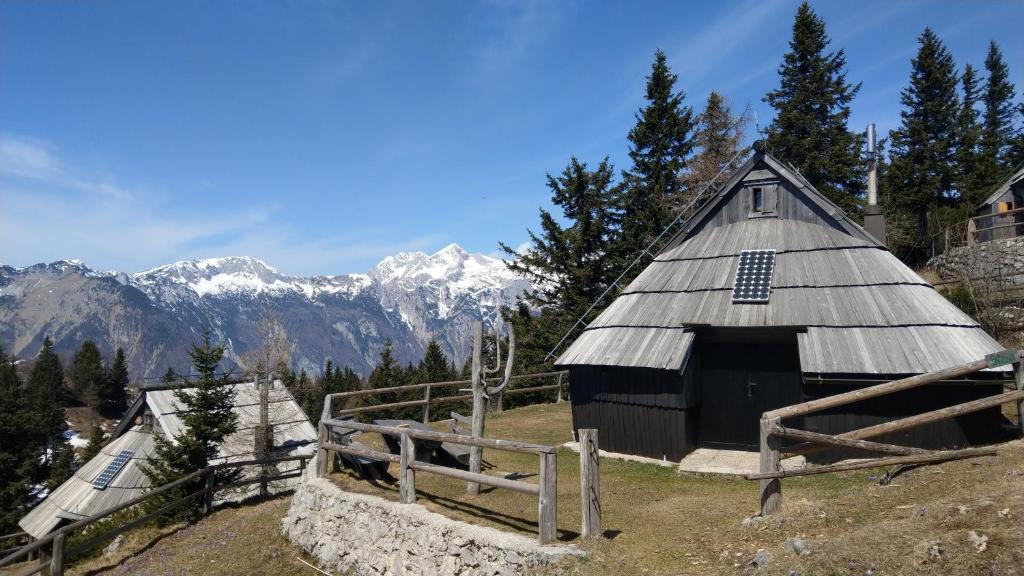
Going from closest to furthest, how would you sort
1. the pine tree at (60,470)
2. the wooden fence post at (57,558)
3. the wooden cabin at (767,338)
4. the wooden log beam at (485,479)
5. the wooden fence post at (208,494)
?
the wooden log beam at (485,479)
the wooden cabin at (767,338)
the wooden fence post at (57,558)
the wooden fence post at (208,494)
the pine tree at (60,470)

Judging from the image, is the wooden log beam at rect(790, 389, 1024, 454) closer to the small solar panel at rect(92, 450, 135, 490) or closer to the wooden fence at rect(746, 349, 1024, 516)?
the wooden fence at rect(746, 349, 1024, 516)

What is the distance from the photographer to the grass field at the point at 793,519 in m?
5.05

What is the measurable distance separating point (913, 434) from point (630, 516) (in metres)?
6.62

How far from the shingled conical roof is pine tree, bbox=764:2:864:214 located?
18559 mm

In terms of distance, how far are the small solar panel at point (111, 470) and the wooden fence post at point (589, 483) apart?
24.7m

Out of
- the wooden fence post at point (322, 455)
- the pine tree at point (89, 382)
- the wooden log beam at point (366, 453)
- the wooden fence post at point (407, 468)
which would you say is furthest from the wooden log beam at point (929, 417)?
the pine tree at point (89, 382)

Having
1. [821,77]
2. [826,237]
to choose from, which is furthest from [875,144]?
[821,77]

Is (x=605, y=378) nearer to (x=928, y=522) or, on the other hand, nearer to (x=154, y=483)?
(x=928, y=522)

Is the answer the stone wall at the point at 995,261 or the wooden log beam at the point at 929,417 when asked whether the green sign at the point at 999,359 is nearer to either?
the wooden log beam at the point at 929,417

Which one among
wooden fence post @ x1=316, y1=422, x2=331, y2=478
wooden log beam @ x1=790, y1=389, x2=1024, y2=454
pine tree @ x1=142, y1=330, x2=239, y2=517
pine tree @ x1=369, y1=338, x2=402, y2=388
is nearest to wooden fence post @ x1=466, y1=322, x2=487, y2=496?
wooden fence post @ x1=316, y1=422, x2=331, y2=478

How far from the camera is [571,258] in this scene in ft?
105

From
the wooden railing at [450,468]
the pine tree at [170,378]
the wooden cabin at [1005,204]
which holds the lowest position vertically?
the pine tree at [170,378]

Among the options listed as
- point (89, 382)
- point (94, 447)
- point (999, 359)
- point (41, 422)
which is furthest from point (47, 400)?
point (999, 359)

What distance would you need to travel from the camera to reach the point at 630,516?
888 cm
